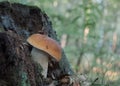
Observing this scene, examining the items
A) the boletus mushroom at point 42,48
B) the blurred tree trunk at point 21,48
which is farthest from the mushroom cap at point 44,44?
the blurred tree trunk at point 21,48

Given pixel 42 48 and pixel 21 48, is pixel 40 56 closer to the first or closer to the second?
pixel 42 48

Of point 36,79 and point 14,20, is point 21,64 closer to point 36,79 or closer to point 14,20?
point 36,79

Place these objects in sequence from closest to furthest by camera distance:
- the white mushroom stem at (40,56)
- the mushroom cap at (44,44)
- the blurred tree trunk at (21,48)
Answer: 1. the blurred tree trunk at (21,48)
2. the mushroom cap at (44,44)
3. the white mushroom stem at (40,56)

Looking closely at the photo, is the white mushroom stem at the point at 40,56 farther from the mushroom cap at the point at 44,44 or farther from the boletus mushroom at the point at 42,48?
the mushroom cap at the point at 44,44

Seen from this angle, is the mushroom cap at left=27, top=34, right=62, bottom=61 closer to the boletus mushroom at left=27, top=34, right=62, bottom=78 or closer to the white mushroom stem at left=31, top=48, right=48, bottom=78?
the boletus mushroom at left=27, top=34, right=62, bottom=78

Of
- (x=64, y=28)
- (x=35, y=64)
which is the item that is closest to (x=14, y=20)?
(x=35, y=64)

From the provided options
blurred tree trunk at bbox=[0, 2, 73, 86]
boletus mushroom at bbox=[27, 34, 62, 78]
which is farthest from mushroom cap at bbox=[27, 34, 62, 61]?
blurred tree trunk at bbox=[0, 2, 73, 86]

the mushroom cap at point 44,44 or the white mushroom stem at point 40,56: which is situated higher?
the mushroom cap at point 44,44

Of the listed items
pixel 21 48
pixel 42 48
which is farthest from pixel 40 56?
pixel 21 48
